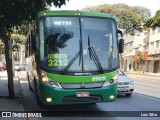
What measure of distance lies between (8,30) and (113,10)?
140 ft

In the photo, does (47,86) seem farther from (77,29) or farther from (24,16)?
(24,16)

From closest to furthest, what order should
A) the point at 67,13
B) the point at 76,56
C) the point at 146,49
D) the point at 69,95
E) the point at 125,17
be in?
the point at 69,95 < the point at 76,56 < the point at 67,13 < the point at 125,17 < the point at 146,49

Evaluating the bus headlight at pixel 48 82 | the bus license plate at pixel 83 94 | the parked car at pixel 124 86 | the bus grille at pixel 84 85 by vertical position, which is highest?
the bus headlight at pixel 48 82

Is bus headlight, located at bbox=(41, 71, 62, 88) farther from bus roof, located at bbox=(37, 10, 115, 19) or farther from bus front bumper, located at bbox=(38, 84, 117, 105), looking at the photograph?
bus roof, located at bbox=(37, 10, 115, 19)

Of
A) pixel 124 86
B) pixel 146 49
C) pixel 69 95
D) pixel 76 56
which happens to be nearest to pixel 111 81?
pixel 76 56

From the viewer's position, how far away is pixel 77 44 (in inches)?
402

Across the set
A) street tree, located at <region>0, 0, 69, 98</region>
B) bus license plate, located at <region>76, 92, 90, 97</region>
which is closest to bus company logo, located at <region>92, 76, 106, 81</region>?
bus license plate, located at <region>76, 92, 90, 97</region>

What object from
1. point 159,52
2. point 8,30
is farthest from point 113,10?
point 8,30

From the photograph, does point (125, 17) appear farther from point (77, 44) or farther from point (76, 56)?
point (76, 56)

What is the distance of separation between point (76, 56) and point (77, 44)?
1.29 ft

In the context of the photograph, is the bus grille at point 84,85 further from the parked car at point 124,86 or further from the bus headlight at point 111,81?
the parked car at point 124,86

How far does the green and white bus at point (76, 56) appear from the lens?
387 inches

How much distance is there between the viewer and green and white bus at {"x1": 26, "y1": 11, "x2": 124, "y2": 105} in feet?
32.2

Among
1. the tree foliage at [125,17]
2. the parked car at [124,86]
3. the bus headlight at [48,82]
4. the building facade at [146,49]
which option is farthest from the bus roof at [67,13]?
the building facade at [146,49]
